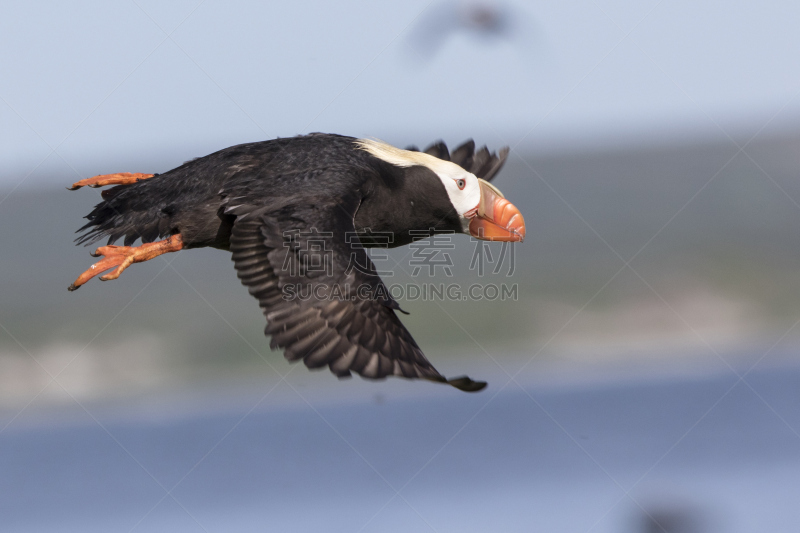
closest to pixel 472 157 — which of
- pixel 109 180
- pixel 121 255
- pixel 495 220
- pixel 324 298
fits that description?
pixel 495 220

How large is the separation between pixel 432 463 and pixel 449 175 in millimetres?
15645

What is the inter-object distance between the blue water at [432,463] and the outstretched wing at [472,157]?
11398 millimetres

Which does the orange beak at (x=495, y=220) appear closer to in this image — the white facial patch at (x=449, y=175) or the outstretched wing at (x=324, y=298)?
the white facial patch at (x=449, y=175)

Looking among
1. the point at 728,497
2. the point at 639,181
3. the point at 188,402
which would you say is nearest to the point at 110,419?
the point at 188,402

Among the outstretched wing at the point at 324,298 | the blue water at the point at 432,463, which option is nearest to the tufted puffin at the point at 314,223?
the outstretched wing at the point at 324,298

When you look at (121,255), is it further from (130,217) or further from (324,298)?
(324,298)

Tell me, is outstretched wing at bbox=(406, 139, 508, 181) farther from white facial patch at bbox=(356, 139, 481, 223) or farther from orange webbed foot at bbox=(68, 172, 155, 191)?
orange webbed foot at bbox=(68, 172, 155, 191)

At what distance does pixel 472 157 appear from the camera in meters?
10.2

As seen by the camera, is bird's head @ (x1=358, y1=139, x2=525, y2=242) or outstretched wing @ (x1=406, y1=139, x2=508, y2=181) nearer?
bird's head @ (x1=358, y1=139, x2=525, y2=242)

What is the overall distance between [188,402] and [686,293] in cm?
2016

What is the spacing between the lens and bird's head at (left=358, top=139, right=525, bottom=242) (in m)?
8.48

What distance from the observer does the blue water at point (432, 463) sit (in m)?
21.1

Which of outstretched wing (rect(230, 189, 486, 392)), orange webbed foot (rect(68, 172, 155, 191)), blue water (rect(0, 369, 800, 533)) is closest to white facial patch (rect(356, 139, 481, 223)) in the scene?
outstretched wing (rect(230, 189, 486, 392))

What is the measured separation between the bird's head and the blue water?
12.2 m
